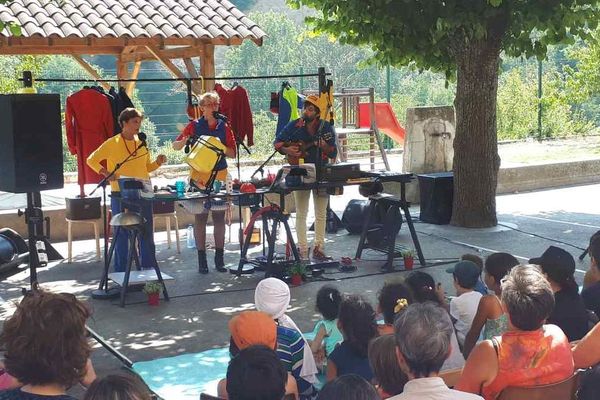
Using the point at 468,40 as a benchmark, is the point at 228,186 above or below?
below

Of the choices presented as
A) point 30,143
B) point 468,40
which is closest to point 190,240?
point 30,143

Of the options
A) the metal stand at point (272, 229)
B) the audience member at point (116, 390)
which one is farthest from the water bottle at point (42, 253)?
the audience member at point (116, 390)

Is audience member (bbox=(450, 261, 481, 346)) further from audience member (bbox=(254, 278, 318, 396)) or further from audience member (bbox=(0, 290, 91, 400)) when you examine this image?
audience member (bbox=(0, 290, 91, 400))

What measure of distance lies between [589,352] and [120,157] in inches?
201

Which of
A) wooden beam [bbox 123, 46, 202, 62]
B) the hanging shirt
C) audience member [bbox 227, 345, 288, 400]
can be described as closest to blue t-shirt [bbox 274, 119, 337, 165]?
the hanging shirt

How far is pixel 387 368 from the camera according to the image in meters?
3.35

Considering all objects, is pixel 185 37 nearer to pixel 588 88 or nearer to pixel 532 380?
pixel 532 380

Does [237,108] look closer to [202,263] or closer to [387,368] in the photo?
[202,263]

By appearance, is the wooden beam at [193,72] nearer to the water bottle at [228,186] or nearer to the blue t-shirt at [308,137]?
the blue t-shirt at [308,137]

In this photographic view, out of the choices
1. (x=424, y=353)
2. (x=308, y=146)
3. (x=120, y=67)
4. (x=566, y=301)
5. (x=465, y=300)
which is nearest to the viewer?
(x=424, y=353)

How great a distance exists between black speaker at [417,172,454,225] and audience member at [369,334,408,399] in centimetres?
765

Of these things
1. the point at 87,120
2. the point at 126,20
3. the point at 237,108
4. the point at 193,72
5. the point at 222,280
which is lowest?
the point at 222,280

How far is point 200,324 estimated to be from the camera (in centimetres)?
692

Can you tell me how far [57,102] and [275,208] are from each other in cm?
215
